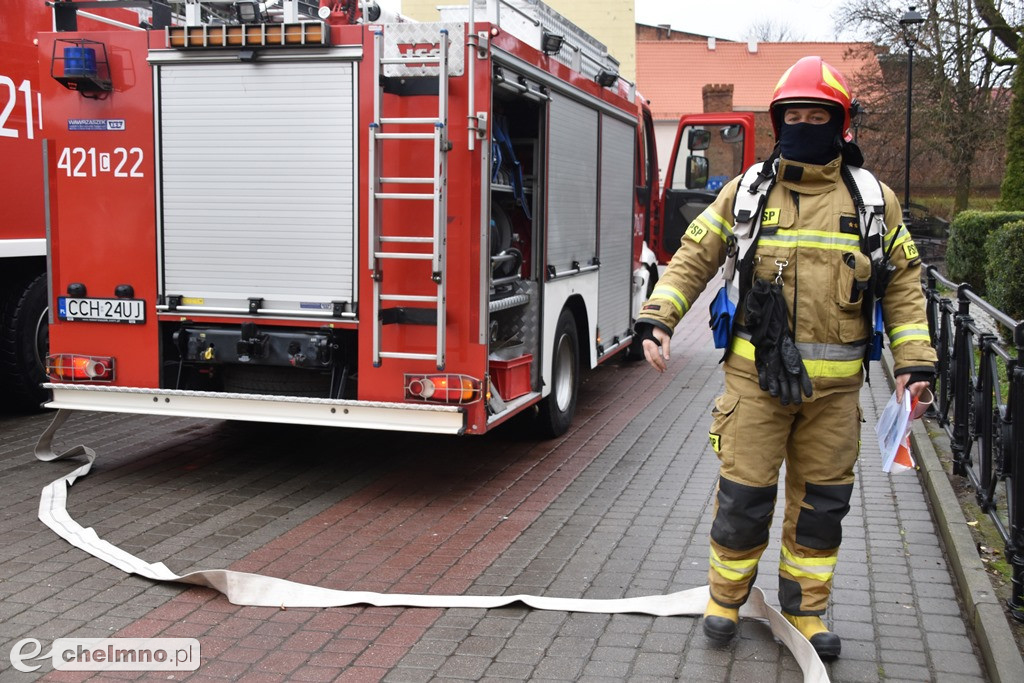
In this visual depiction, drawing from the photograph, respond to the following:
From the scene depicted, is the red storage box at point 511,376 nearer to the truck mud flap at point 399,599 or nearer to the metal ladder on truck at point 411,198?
the metal ladder on truck at point 411,198

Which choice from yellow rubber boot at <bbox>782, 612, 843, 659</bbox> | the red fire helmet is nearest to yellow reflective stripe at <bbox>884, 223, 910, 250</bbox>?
the red fire helmet

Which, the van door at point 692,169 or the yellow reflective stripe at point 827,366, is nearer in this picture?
the yellow reflective stripe at point 827,366

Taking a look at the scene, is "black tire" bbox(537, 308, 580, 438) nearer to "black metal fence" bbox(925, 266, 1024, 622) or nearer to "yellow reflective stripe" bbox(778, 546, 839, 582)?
"black metal fence" bbox(925, 266, 1024, 622)

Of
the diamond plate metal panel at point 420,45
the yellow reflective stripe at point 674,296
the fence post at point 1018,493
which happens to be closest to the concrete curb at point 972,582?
the fence post at point 1018,493

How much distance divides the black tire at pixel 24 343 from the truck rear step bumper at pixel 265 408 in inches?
84.9

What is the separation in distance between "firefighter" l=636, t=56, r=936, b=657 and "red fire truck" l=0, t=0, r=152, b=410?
6035mm

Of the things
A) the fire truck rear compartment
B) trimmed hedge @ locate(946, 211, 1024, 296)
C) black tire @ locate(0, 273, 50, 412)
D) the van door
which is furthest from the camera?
trimmed hedge @ locate(946, 211, 1024, 296)

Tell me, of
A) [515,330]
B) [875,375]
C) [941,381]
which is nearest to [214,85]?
[515,330]

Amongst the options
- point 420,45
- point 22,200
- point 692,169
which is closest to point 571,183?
point 420,45

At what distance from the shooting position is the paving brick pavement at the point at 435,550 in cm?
413

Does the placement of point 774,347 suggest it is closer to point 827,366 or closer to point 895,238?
point 827,366

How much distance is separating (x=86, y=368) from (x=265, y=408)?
125cm

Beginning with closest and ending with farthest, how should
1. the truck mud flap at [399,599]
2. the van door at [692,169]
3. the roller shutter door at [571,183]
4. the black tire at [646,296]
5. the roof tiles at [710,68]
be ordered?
the truck mud flap at [399,599]
the roller shutter door at [571,183]
the black tire at [646,296]
the van door at [692,169]
the roof tiles at [710,68]

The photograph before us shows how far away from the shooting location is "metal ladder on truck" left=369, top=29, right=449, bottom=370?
19.3 feet
